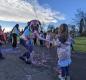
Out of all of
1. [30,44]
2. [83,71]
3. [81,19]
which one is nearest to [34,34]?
[30,44]

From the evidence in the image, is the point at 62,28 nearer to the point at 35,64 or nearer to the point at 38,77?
the point at 38,77

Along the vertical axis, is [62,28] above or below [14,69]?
above

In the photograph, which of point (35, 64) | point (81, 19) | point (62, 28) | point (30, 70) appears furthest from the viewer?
point (81, 19)

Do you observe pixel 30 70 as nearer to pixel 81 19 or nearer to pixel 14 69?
pixel 14 69

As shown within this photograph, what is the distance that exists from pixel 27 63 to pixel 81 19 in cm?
11517

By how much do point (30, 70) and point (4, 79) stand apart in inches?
98.5

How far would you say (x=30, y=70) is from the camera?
14.1 m

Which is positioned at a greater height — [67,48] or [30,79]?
[67,48]

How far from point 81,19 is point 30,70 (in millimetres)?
117188

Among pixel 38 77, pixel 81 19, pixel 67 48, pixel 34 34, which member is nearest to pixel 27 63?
pixel 34 34

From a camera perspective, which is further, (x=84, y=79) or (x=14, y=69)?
(x=14, y=69)

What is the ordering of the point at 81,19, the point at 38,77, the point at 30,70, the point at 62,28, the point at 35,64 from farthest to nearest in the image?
1. the point at 81,19
2. the point at 35,64
3. the point at 30,70
4. the point at 38,77
5. the point at 62,28

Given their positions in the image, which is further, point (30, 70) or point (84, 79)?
point (30, 70)

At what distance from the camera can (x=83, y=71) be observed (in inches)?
583
